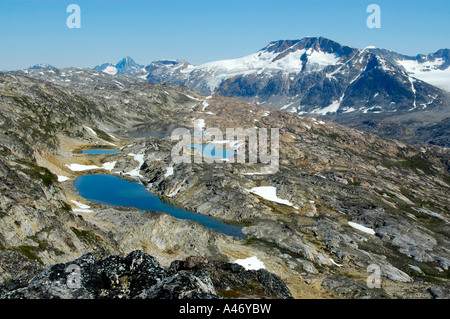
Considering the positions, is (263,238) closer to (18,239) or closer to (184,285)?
(18,239)

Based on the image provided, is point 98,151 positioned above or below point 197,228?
above

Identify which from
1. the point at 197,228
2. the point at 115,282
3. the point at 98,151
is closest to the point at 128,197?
the point at 197,228

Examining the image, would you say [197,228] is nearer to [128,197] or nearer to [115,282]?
[128,197]

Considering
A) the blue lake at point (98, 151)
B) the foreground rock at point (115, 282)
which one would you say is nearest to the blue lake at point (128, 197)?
the blue lake at point (98, 151)

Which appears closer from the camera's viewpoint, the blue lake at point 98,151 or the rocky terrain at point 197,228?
the rocky terrain at point 197,228

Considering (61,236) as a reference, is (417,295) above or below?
below

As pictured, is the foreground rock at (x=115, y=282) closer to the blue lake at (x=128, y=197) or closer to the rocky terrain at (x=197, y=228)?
the rocky terrain at (x=197, y=228)

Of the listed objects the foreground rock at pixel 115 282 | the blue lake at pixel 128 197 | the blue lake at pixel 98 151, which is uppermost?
the foreground rock at pixel 115 282
